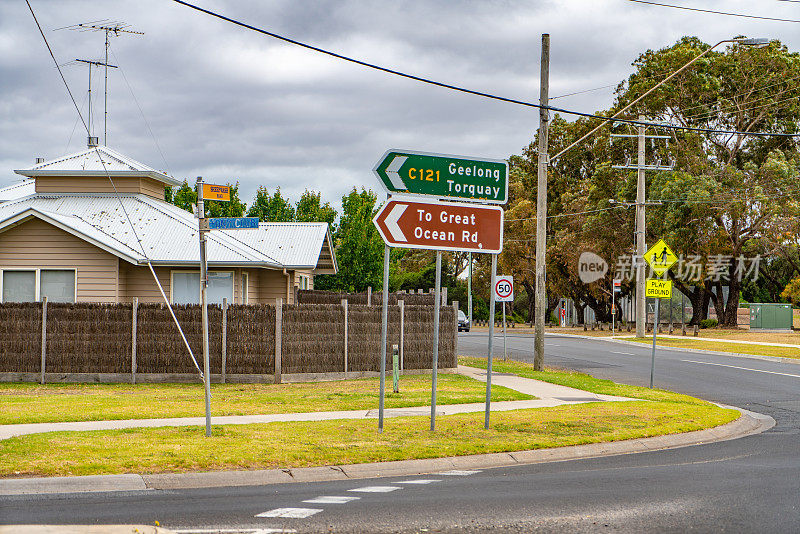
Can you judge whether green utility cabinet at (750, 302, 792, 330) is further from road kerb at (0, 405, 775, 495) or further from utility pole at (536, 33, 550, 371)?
road kerb at (0, 405, 775, 495)

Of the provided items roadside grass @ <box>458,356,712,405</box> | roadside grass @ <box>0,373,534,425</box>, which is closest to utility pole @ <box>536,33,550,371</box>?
roadside grass @ <box>458,356,712,405</box>

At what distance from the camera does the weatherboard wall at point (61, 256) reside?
78.5 feet

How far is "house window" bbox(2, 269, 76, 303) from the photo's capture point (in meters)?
24.0

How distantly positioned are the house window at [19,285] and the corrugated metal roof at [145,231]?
1.53 meters

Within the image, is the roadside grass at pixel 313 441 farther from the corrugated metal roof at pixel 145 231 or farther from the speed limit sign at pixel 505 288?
the speed limit sign at pixel 505 288

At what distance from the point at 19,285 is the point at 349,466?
16948 millimetres

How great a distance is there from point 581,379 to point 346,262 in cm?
3390

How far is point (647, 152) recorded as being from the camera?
57.5m

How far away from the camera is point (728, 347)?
38.5 metres

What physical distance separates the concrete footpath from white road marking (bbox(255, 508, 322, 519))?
1.65 m

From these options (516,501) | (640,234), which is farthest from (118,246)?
(640,234)

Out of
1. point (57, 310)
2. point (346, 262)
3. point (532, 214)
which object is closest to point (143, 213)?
point (57, 310)

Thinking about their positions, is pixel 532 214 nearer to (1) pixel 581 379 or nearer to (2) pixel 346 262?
(2) pixel 346 262

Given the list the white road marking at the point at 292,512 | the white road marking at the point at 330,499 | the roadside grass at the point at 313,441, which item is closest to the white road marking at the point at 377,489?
the white road marking at the point at 330,499
